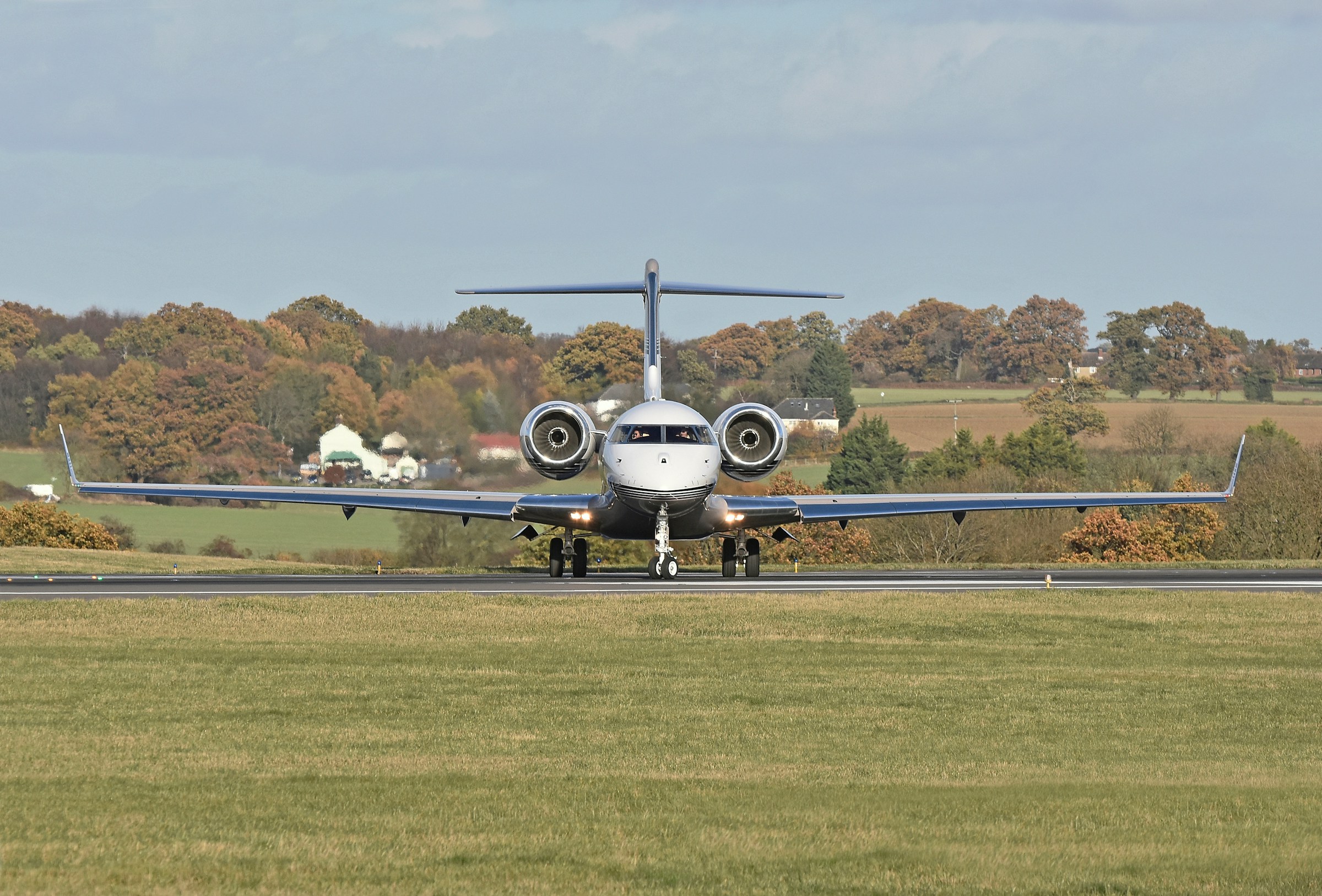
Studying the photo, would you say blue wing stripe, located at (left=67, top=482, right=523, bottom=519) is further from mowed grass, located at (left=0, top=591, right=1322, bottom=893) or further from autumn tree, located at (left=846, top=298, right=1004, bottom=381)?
autumn tree, located at (left=846, top=298, right=1004, bottom=381)

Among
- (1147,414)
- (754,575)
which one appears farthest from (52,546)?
(1147,414)

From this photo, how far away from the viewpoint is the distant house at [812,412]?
262 ft

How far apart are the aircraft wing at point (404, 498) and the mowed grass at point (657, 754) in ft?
36.9

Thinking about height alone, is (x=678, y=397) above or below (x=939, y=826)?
Answer: above

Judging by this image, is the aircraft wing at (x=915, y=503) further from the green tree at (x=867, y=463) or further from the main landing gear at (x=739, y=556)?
the green tree at (x=867, y=463)

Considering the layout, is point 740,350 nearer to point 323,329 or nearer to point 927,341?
point 323,329

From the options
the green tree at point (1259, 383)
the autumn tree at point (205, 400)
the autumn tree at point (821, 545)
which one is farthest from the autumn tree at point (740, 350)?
the green tree at point (1259, 383)

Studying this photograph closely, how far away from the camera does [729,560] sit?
39.8 metres

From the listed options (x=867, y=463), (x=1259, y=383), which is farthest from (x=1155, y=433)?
(x=1259, y=383)

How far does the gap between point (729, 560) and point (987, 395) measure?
9734cm

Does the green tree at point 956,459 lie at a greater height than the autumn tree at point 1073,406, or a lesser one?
lesser

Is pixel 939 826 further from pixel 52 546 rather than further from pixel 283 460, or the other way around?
pixel 283 460

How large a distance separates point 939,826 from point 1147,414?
9688 centimetres

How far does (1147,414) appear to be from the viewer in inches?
4065
